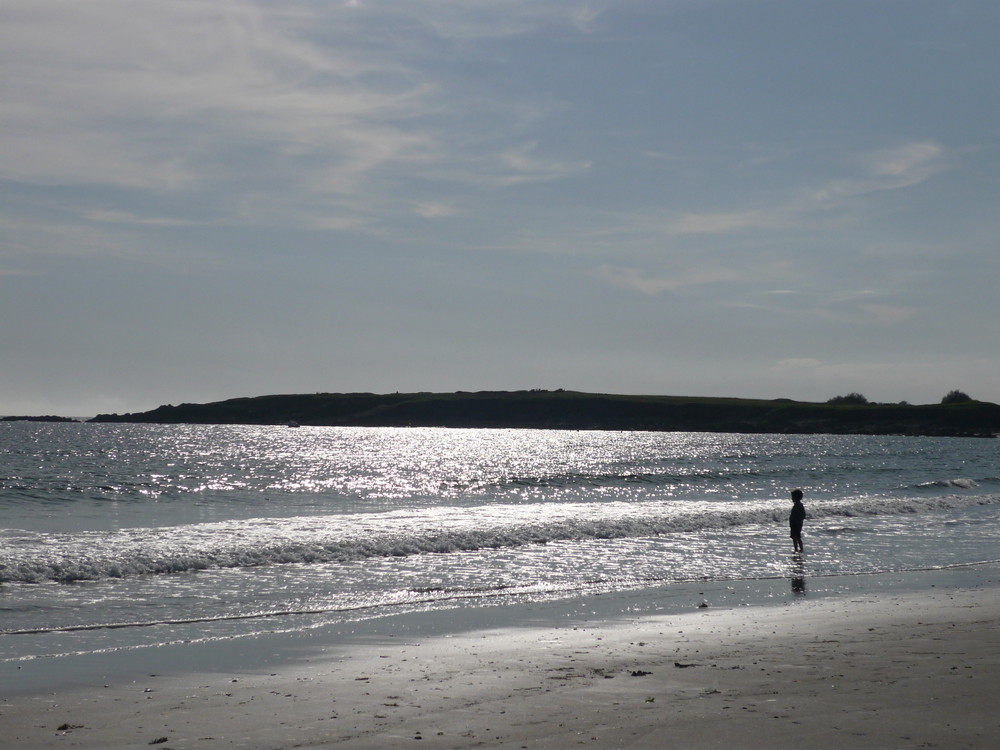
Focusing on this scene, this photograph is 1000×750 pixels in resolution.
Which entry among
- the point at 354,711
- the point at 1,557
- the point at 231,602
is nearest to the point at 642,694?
the point at 354,711

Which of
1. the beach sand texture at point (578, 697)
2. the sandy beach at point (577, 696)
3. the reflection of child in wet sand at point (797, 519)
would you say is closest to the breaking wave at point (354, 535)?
the reflection of child in wet sand at point (797, 519)

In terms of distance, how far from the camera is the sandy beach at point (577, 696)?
25.5 feet

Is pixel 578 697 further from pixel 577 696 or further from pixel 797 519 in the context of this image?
pixel 797 519

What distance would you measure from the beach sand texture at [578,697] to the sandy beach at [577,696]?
0.03 metres

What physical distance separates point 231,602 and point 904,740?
37.4 ft

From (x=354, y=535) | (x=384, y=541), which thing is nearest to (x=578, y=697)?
(x=384, y=541)

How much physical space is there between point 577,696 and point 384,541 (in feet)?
51.0

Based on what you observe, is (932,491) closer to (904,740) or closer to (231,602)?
(231,602)

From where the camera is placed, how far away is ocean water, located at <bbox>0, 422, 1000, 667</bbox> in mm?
15250

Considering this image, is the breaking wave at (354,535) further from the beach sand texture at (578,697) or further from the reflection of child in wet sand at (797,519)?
the beach sand texture at (578,697)

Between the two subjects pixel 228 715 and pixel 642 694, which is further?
pixel 642 694

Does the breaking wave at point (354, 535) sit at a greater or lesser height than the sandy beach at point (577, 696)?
lesser

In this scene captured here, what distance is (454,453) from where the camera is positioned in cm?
9475

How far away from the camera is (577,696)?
30.1 feet
